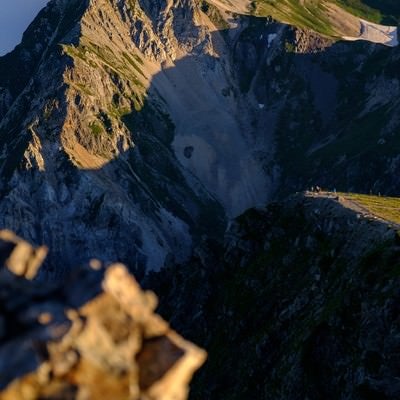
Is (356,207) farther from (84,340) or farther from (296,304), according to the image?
(84,340)

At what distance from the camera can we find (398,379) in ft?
249

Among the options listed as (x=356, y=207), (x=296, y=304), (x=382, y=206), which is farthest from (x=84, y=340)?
(x=382, y=206)

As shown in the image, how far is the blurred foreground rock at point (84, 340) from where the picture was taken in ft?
41.2

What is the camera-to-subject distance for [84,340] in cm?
1282

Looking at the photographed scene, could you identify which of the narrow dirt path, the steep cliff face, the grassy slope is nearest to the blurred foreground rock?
the steep cliff face

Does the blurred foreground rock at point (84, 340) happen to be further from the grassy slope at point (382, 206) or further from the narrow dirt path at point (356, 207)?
the grassy slope at point (382, 206)

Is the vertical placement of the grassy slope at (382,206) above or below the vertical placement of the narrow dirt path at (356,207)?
below

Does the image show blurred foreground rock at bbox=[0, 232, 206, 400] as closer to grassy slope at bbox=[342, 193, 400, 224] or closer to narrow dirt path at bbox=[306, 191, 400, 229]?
narrow dirt path at bbox=[306, 191, 400, 229]

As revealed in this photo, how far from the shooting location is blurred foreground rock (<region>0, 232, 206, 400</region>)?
1257 centimetres

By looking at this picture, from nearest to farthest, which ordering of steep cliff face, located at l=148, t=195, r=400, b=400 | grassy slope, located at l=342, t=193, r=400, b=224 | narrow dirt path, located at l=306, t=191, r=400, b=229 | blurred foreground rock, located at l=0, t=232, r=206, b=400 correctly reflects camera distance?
1. blurred foreground rock, located at l=0, t=232, r=206, b=400
2. steep cliff face, located at l=148, t=195, r=400, b=400
3. narrow dirt path, located at l=306, t=191, r=400, b=229
4. grassy slope, located at l=342, t=193, r=400, b=224

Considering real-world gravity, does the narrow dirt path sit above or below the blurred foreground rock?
below

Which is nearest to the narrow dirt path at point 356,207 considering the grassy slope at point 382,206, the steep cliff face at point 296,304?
the grassy slope at point 382,206

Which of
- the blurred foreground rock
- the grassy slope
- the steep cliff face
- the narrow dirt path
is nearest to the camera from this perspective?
the blurred foreground rock

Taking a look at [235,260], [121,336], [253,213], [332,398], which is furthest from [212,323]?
[121,336]
